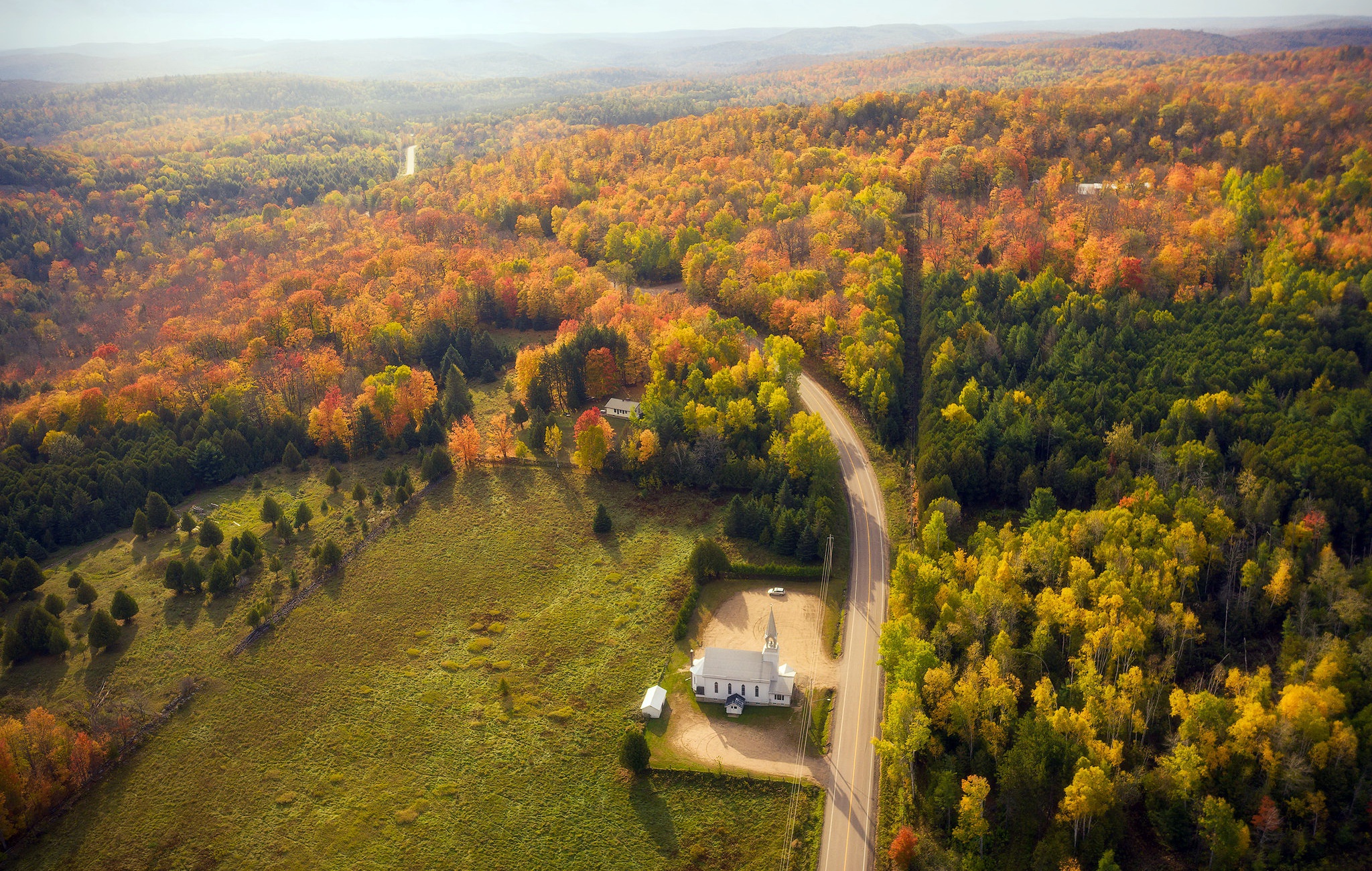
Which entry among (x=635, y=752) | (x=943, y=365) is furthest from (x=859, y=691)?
(x=943, y=365)

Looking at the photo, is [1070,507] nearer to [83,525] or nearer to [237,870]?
[237,870]

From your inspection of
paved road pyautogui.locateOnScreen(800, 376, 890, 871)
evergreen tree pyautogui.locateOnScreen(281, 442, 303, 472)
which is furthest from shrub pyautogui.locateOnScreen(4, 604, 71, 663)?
paved road pyautogui.locateOnScreen(800, 376, 890, 871)

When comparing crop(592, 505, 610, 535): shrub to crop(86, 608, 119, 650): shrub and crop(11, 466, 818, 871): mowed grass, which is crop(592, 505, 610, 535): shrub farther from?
crop(86, 608, 119, 650): shrub

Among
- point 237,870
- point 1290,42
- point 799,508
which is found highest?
point 1290,42

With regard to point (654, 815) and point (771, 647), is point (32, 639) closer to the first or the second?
point (654, 815)

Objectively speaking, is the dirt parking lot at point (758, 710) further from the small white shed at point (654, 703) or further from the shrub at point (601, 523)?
the shrub at point (601, 523)

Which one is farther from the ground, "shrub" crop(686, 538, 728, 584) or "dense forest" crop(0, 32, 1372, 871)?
"dense forest" crop(0, 32, 1372, 871)

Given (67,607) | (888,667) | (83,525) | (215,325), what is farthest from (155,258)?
(888,667)
